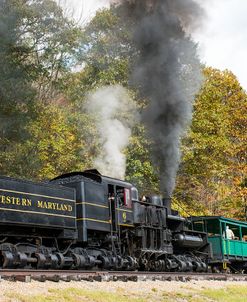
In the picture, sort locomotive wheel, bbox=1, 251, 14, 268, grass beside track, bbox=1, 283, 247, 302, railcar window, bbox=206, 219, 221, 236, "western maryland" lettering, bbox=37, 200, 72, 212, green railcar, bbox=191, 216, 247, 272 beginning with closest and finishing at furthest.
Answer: grass beside track, bbox=1, 283, 247, 302 < locomotive wheel, bbox=1, 251, 14, 268 < "western maryland" lettering, bbox=37, 200, 72, 212 < green railcar, bbox=191, 216, 247, 272 < railcar window, bbox=206, 219, 221, 236

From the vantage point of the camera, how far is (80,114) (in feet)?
88.0

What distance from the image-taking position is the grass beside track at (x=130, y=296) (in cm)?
876

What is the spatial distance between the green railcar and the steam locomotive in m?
1.83

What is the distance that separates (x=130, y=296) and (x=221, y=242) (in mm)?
12004

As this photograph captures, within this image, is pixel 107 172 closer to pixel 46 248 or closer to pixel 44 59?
pixel 44 59

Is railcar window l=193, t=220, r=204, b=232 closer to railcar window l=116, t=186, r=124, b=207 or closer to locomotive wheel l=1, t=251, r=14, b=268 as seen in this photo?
railcar window l=116, t=186, r=124, b=207

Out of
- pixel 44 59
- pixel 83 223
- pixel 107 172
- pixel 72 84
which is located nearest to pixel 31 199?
pixel 83 223

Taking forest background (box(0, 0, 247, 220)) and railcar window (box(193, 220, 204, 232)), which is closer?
railcar window (box(193, 220, 204, 232))

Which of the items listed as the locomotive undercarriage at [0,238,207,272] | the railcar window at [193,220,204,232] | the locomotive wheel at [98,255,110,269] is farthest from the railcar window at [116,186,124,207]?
the railcar window at [193,220,204,232]

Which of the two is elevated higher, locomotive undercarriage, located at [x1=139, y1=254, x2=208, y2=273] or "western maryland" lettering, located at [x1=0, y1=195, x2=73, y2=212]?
"western maryland" lettering, located at [x1=0, y1=195, x2=73, y2=212]

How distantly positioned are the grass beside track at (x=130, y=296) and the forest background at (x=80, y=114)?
13425 millimetres

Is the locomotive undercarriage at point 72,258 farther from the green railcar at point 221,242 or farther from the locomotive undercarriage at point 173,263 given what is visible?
the green railcar at point 221,242

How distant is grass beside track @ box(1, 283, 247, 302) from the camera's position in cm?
876

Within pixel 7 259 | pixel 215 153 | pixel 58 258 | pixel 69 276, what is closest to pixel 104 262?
pixel 58 258
